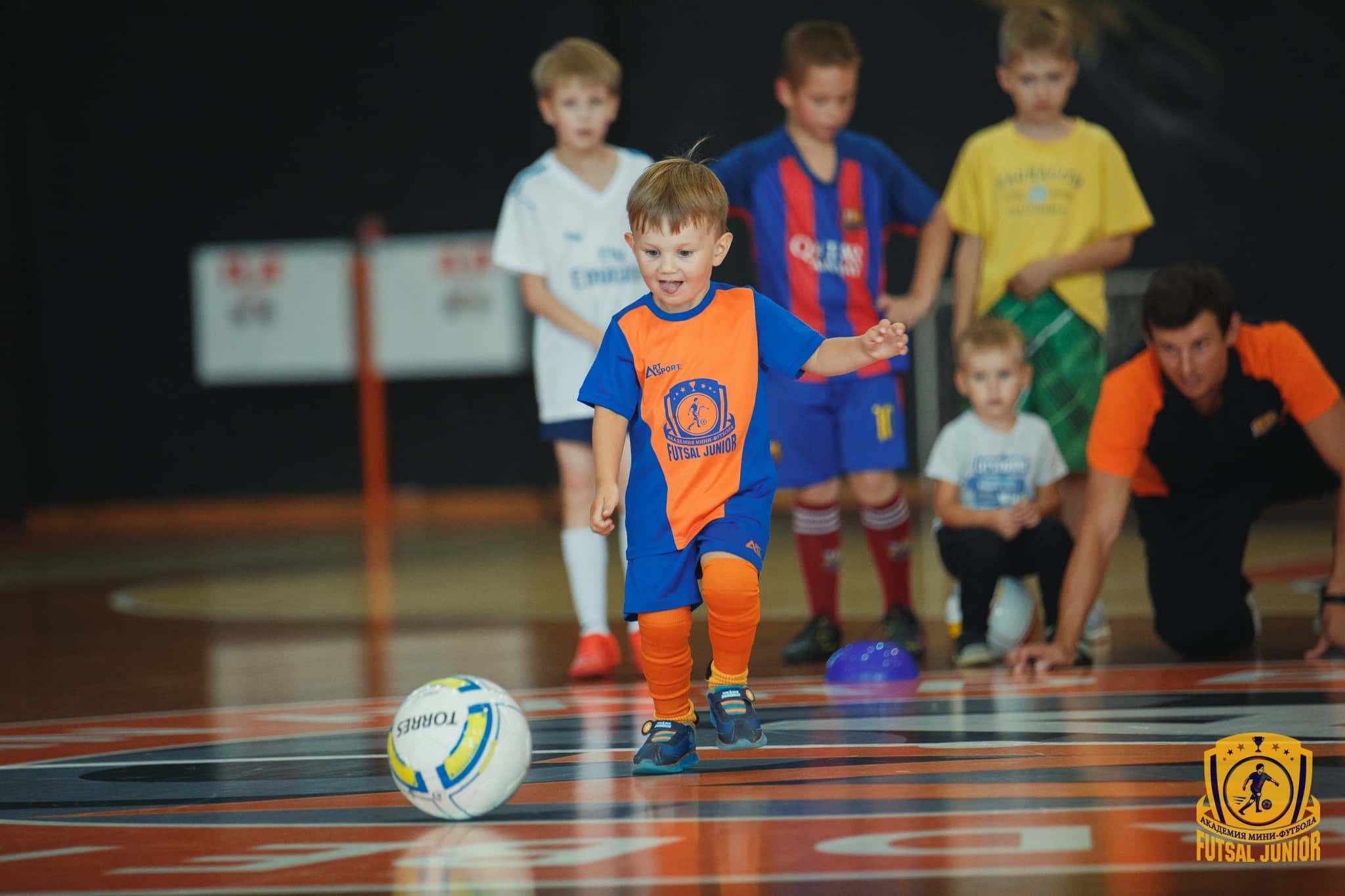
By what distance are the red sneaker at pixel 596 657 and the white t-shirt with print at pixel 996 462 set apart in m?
0.95

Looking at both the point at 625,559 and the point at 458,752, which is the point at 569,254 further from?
the point at 458,752

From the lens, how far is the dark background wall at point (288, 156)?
35.4 ft

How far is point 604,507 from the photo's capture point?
2887mm

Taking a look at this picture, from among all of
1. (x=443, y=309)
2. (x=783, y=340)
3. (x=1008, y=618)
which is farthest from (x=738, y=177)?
(x=443, y=309)

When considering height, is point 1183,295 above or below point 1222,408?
above

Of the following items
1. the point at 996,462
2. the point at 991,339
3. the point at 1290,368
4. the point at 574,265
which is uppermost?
the point at 574,265

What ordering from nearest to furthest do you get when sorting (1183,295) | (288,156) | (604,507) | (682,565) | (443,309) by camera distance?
1. (604,507)
2. (682,565)
3. (1183,295)
4. (443,309)
5. (288,156)

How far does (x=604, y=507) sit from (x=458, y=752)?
0.53 meters

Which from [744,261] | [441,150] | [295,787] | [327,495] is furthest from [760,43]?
[295,787]

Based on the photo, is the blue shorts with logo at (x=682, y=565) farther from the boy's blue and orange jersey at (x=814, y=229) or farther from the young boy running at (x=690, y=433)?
the boy's blue and orange jersey at (x=814, y=229)

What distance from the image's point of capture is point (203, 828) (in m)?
2.59

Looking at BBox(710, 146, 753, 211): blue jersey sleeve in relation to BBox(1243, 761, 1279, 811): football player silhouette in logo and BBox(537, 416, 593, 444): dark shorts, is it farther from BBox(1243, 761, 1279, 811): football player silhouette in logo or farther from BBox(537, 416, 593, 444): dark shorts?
BBox(1243, 761, 1279, 811): football player silhouette in logo

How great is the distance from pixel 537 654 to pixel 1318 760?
2.44 metres

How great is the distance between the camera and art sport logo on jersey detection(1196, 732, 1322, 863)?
7.25 feet
